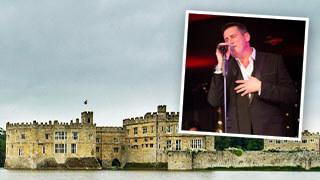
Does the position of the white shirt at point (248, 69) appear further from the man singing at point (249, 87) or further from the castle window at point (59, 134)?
the castle window at point (59, 134)

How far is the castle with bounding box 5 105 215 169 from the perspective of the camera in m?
61.8

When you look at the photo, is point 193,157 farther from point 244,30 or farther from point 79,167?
point 244,30

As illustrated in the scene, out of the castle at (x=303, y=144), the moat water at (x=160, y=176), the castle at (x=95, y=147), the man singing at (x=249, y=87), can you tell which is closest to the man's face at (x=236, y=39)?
the man singing at (x=249, y=87)

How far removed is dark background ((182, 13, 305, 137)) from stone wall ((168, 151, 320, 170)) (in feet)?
157

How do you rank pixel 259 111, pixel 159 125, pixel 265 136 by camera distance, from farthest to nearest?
pixel 159 125 → pixel 259 111 → pixel 265 136

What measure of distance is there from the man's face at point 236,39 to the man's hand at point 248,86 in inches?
14.5

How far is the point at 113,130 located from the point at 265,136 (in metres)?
59.5

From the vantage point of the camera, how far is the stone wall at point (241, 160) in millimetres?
57344

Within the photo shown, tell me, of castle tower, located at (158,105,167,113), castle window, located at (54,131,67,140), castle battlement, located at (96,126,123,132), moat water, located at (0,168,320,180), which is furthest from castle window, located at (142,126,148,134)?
moat water, located at (0,168,320,180)

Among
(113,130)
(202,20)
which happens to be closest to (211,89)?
(202,20)

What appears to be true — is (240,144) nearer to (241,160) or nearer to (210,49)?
(241,160)

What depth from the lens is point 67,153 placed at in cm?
6241

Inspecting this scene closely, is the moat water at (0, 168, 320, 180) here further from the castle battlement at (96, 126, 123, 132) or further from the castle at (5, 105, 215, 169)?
the castle battlement at (96, 126, 123, 132)

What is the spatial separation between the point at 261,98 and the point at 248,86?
230 mm
